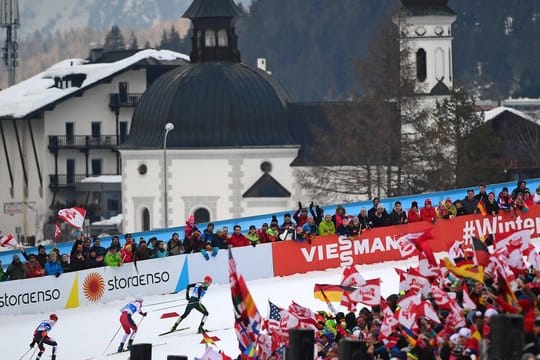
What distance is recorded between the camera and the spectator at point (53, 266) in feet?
124

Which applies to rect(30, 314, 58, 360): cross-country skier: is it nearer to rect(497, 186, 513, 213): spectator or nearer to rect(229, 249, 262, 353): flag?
rect(229, 249, 262, 353): flag

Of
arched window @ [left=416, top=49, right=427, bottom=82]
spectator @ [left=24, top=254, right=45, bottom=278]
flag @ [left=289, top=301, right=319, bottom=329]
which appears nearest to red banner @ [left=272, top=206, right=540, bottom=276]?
spectator @ [left=24, top=254, right=45, bottom=278]

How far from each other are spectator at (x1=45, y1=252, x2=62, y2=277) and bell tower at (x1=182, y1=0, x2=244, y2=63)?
54.1 m

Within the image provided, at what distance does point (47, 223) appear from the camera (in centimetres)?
10312

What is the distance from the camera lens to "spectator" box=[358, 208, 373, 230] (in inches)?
1567

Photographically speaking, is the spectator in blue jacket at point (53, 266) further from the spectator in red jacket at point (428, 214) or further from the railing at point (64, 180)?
the railing at point (64, 180)

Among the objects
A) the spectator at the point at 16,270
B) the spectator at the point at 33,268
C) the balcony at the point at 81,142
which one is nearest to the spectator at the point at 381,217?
the spectator at the point at 33,268

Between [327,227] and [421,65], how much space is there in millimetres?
46316

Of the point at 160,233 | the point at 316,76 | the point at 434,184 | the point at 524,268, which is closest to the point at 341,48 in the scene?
the point at 316,76

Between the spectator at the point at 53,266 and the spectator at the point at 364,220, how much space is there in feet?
19.2

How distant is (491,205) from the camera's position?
4006 centimetres

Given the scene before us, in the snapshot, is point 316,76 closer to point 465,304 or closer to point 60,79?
point 60,79

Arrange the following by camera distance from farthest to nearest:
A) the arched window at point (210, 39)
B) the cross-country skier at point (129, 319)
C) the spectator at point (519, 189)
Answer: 1. the arched window at point (210, 39)
2. the spectator at point (519, 189)
3. the cross-country skier at point (129, 319)

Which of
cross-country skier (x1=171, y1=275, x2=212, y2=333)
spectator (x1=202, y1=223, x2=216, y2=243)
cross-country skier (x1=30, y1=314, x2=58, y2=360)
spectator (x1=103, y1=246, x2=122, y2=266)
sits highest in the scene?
spectator (x1=202, y1=223, x2=216, y2=243)
